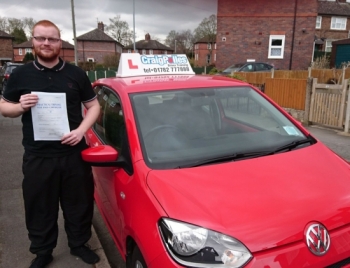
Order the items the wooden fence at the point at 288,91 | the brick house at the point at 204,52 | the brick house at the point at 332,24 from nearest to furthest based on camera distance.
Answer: the wooden fence at the point at 288,91, the brick house at the point at 332,24, the brick house at the point at 204,52

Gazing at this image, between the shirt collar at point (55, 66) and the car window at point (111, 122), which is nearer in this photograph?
the shirt collar at point (55, 66)

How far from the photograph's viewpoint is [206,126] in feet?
8.70

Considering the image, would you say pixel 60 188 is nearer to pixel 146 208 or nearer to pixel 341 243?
pixel 146 208

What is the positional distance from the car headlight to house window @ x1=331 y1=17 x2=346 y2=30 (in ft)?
148

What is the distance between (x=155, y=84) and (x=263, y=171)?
1.29 meters

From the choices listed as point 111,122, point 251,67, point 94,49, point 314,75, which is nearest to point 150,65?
point 111,122

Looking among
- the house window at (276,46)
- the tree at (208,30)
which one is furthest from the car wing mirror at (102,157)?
the tree at (208,30)

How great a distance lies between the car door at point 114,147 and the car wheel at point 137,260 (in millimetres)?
307

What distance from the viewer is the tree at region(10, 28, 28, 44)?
68938mm

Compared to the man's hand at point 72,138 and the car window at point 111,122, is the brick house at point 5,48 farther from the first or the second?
the man's hand at point 72,138

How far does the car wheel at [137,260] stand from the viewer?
1.94 metres

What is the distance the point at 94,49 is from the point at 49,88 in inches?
2530

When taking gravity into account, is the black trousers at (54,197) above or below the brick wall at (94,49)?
below

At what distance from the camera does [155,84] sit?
2834 mm
